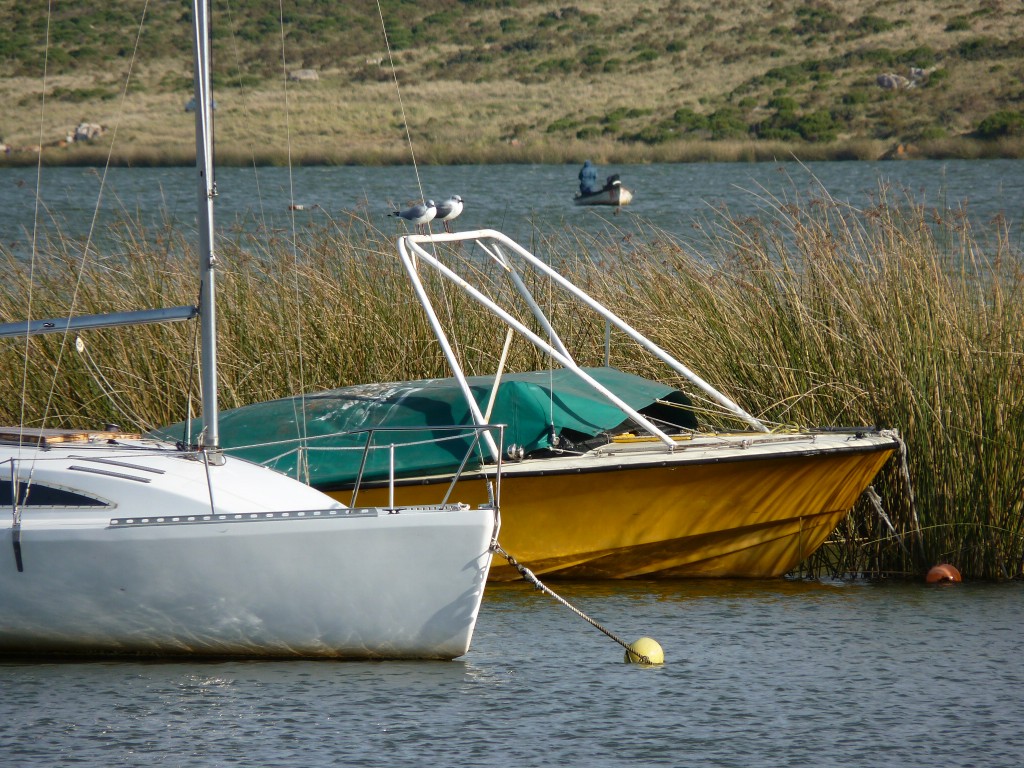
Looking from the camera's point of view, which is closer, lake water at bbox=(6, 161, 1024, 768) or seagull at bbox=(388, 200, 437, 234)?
lake water at bbox=(6, 161, 1024, 768)

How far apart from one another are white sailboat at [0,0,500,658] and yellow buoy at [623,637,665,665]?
0.81m

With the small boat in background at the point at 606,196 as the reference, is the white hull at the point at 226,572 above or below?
below

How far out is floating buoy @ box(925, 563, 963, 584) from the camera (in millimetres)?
9898

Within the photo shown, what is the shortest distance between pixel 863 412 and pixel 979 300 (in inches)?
42.3

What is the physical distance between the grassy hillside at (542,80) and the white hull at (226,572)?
6125 cm

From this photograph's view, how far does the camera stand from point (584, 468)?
31.3 ft

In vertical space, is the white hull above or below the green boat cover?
below

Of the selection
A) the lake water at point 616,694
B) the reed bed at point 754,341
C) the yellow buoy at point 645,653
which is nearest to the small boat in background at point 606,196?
the reed bed at point 754,341

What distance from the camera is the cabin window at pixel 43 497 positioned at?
25.9 ft

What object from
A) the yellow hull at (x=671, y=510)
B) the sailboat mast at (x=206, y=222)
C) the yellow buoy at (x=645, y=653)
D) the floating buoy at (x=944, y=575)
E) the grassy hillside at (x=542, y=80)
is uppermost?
the grassy hillside at (x=542, y=80)

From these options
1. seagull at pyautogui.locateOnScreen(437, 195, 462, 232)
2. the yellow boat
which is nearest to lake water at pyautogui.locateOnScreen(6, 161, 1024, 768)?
the yellow boat

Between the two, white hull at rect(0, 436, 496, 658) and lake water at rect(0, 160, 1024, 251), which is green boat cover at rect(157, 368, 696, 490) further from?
lake water at rect(0, 160, 1024, 251)

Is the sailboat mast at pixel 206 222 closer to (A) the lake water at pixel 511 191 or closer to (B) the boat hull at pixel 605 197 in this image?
(A) the lake water at pixel 511 191

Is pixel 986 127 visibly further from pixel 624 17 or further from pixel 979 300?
pixel 979 300
